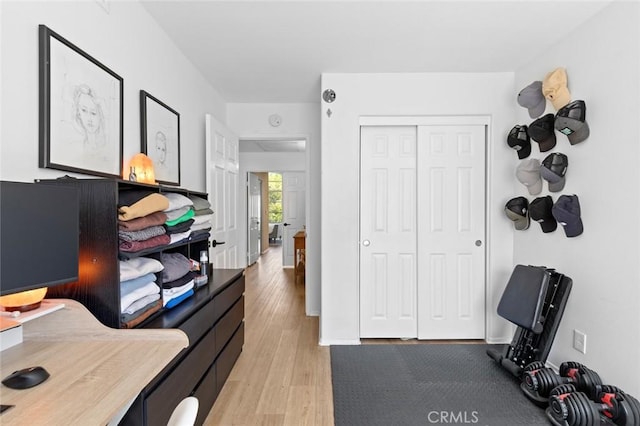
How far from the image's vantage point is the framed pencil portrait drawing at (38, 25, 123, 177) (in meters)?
1.36

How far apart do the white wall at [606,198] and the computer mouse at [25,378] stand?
2853mm

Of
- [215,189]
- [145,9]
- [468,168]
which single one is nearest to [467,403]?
[468,168]

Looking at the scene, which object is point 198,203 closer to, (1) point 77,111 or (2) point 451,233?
(1) point 77,111

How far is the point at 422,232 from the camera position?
3.18 metres

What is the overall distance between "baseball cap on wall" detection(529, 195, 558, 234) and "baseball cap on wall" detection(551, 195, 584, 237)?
0.19 metres

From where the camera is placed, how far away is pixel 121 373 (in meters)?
1.07

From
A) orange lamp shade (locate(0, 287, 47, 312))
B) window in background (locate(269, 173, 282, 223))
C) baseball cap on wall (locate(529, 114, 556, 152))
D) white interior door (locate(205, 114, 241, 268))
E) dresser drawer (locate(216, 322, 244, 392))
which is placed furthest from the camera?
window in background (locate(269, 173, 282, 223))

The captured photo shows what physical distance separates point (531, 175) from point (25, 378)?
3.27m

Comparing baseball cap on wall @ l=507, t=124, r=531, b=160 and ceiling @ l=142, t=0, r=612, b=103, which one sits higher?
ceiling @ l=142, t=0, r=612, b=103

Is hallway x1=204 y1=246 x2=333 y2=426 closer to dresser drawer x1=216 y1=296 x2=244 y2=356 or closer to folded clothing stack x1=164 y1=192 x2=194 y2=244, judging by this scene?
dresser drawer x1=216 y1=296 x2=244 y2=356

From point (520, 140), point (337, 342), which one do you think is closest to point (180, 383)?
point (337, 342)

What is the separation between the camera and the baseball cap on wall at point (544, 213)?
2.60 metres

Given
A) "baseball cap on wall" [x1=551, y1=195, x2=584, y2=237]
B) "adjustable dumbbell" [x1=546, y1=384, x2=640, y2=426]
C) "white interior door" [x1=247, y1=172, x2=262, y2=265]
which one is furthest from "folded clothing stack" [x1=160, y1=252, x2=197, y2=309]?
"white interior door" [x1=247, y1=172, x2=262, y2=265]

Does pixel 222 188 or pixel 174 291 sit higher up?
pixel 222 188
